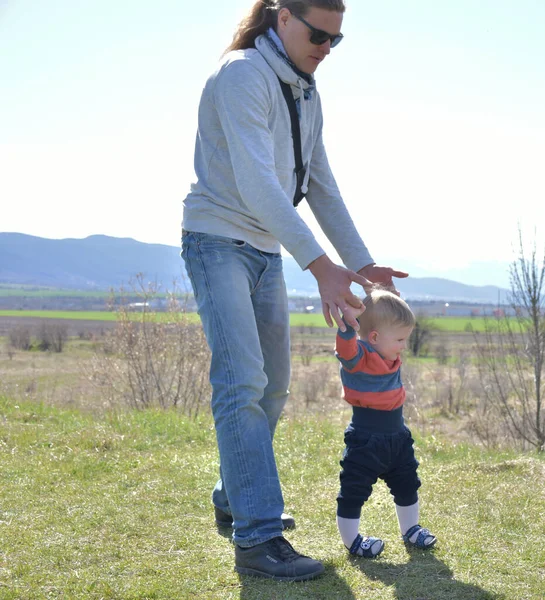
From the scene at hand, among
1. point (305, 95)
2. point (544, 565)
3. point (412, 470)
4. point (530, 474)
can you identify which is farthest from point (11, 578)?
point (530, 474)

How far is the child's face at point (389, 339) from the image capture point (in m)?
3.14

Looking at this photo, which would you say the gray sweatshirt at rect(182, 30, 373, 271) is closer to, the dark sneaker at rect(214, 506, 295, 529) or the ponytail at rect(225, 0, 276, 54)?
the ponytail at rect(225, 0, 276, 54)

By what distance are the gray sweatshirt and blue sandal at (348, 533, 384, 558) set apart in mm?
1254

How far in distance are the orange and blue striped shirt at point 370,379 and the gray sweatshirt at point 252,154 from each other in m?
0.58

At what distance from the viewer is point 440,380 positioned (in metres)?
29.3

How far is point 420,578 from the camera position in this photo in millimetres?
2842

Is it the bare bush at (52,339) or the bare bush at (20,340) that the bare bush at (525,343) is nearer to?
the bare bush at (52,339)

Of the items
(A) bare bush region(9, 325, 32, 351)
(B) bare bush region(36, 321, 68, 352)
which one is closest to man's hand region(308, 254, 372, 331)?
(B) bare bush region(36, 321, 68, 352)

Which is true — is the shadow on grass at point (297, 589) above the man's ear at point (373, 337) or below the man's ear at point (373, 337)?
below

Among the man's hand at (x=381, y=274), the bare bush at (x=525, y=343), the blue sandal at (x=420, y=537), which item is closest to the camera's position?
the blue sandal at (x=420, y=537)

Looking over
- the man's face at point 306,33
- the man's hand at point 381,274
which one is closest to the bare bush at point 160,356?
the man's hand at point 381,274

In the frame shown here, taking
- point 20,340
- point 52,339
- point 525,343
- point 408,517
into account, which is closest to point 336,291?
point 408,517

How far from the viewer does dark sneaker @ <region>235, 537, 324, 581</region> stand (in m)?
2.83

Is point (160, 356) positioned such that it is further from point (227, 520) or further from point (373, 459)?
point (373, 459)
